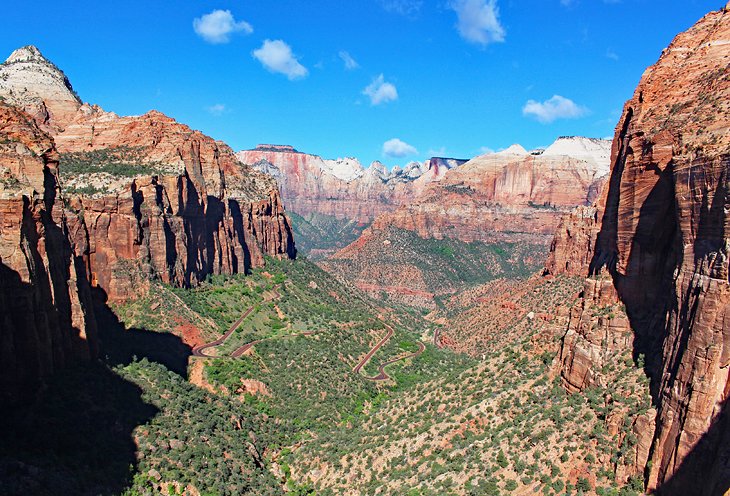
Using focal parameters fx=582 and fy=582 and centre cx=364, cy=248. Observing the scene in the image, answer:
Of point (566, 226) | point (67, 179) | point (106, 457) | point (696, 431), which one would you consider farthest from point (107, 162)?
point (696, 431)

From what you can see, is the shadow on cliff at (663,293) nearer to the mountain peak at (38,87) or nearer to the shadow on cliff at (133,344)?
the shadow on cliff at (133,344)

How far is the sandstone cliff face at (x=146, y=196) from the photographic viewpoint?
77.3 meters

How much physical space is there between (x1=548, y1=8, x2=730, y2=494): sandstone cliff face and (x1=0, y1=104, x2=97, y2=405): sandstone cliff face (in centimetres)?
4272

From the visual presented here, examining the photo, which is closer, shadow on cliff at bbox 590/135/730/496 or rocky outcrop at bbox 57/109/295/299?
shadow on cliff at bbox 590/135/730/496

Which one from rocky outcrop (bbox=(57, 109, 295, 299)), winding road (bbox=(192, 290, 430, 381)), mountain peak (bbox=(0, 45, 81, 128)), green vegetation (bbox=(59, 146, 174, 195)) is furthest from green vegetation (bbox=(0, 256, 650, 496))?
mountain peak (bbox=(0, 45, 81, 128))

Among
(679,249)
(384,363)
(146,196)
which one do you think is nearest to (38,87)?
(146,196)

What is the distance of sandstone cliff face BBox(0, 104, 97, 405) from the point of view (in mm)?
43812

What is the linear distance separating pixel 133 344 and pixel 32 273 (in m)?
26.7

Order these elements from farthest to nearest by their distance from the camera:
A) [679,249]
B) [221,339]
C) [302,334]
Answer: [302,334] < [221,339] < [679,249]

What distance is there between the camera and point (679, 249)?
3522cm

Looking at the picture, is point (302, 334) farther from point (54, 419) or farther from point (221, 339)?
point (54, 419)

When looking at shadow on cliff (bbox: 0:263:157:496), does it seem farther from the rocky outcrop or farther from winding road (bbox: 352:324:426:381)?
Answer: winding road (bbox: 352:324:426:381)

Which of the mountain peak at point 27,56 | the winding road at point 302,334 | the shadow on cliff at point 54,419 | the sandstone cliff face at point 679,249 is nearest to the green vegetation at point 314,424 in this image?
the shadow on cliff at point 54,419

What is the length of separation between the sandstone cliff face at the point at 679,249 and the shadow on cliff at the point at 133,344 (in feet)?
152
